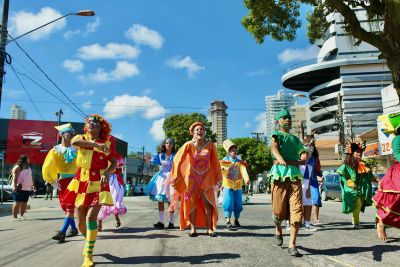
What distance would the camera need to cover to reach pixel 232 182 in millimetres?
8914

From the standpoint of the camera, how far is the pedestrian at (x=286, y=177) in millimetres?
5517

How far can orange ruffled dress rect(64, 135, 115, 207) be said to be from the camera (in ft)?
16.8

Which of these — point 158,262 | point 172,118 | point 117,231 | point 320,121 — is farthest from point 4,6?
point 320,121

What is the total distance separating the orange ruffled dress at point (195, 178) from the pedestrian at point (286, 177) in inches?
72.0

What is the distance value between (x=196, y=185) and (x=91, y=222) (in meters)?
2.83

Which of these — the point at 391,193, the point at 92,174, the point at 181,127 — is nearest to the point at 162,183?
the point at 92,174

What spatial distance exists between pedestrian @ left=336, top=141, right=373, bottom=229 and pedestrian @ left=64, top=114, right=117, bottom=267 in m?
5.25

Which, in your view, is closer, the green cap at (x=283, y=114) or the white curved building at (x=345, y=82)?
the green cap at (x=283, y=114)

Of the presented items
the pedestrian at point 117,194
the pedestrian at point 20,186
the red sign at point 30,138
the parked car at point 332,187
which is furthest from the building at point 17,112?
the pedestrian at point 117,194

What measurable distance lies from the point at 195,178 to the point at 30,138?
145 feet

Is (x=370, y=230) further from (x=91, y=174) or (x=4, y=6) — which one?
(x=4, y=6)

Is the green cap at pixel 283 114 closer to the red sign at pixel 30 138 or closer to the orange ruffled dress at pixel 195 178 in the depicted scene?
the orange ruffled dress at pixel 195 178

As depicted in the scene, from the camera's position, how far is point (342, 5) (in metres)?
6.91

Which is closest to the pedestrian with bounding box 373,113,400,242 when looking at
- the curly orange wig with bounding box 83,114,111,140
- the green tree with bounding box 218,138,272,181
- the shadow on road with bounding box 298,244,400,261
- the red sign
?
the shadow on road with bounding box 298,244,400,261
